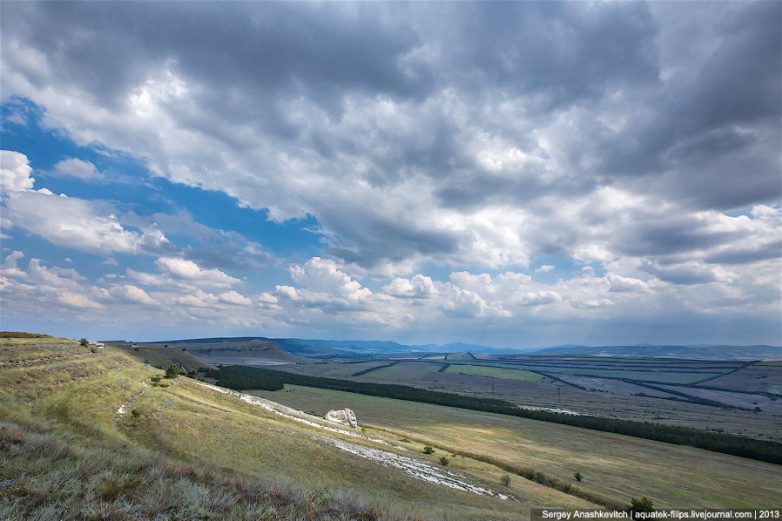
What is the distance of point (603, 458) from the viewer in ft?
234

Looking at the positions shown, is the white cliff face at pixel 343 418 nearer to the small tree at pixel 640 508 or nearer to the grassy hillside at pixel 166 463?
the grassy hillside at pixel 166 463

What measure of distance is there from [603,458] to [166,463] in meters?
81.8

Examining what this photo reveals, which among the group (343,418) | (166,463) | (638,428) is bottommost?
(638,428)

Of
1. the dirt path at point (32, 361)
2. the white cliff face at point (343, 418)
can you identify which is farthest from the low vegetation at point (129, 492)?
the white cliff face at point (343, 418)

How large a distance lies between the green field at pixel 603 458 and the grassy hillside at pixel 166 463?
17.1 metres

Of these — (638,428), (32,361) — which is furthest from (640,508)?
(638,428)

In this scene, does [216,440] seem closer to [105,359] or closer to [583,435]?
[105,359]

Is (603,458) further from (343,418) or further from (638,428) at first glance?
(638,428)

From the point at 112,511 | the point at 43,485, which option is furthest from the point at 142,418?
the point at 112,511

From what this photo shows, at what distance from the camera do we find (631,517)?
35.9 m

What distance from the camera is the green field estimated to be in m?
51.2

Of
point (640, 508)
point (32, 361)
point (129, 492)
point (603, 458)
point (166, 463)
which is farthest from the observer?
point (603, 458)

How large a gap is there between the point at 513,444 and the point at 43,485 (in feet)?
265

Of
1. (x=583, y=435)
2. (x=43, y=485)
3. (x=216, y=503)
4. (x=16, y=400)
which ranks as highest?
(x=43, y=485)
